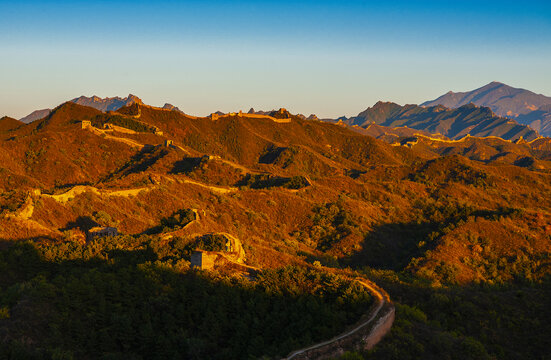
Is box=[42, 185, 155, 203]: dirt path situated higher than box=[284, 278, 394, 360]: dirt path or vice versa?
box=[42, 185, 155, 203]: dirt path

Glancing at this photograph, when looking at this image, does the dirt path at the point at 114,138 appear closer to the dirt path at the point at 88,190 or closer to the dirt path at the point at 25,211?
the dirt path at the point at 88,190

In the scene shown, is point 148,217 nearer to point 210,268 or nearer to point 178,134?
point 210,268

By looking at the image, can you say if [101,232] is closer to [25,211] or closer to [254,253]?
[25,211]

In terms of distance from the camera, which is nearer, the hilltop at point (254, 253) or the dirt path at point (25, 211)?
the hilltop at point (254, 253)

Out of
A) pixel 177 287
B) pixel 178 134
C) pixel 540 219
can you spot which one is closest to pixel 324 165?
pixel 178 134

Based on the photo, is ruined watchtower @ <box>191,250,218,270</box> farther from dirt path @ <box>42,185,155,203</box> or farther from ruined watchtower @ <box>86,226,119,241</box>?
dirt path @ <box>42,185,155,203</box>

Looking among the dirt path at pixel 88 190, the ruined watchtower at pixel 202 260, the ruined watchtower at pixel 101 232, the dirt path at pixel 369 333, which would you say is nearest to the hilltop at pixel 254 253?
the dirt path at pixel 88 190

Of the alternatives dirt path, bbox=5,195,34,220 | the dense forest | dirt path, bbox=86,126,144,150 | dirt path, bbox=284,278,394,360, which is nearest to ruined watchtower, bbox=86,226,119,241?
dirt path, bbox=5,195,34,220

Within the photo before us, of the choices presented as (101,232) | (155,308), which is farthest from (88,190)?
(155,308)

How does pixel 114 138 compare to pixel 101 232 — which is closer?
pixel 101 232

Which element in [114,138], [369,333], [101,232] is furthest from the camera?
[114,138]

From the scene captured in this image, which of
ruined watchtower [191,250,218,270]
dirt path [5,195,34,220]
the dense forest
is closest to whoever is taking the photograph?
the dense forest
